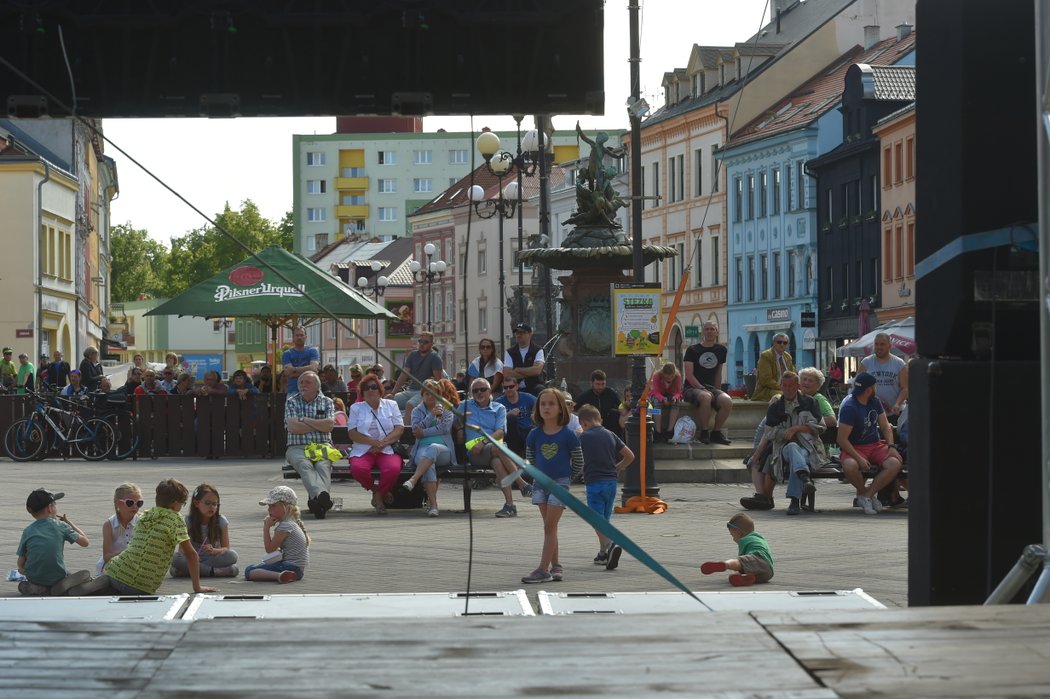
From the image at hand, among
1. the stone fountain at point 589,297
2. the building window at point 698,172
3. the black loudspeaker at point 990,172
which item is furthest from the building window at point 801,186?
the black loudspeaker at point 990,172

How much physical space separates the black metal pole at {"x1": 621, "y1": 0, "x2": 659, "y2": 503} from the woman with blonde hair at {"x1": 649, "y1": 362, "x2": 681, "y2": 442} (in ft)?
9.37

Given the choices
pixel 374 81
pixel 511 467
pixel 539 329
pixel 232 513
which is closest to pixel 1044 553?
pixel 374 81

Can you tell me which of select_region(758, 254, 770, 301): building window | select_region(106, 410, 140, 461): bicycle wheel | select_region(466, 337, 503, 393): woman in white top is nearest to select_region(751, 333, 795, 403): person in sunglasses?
select_region(466, 337, 503, 393): woman in white top

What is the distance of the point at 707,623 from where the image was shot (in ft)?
16.9

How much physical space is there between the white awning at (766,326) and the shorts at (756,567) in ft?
202

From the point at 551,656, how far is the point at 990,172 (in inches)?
152

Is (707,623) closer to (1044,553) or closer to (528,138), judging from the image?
(1044,553)

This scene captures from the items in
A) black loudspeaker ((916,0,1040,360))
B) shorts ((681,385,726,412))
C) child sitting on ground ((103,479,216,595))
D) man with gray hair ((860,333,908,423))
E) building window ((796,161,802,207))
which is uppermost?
building window ((796,161,802,207))

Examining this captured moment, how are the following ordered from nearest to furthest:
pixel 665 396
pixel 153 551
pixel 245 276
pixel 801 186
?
pixel 153 551
pixel 665 396
pixel 245 276
pixel 801 186

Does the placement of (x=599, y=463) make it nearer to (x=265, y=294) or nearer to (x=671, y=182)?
(x=265, y=294)

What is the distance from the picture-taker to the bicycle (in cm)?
2977

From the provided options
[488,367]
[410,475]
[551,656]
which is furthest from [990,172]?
[488,367]

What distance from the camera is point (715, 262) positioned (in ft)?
271

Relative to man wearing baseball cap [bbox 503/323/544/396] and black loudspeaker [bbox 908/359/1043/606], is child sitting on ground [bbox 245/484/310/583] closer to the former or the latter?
black loudspeaker [bbox 908/359/1043/606]
